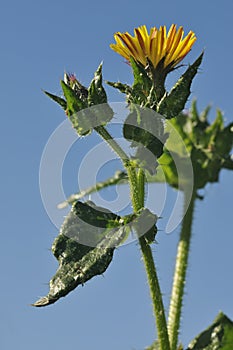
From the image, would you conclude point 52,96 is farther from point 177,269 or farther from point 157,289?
point 177,269

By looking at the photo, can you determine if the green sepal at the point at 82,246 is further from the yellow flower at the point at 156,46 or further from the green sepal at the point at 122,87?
the yellow flower at the point at 156,46

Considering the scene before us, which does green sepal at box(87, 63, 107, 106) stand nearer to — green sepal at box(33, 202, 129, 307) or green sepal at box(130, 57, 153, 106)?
green sepal at box(130, 57, 153, 106)

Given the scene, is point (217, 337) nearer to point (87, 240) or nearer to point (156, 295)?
point (156, 295)

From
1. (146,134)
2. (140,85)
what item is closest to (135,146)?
(146,134)

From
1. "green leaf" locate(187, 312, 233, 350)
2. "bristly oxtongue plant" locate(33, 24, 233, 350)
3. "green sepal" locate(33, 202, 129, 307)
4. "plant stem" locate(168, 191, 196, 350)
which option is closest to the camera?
"green sepal" locate(33, 202, 129, 307)

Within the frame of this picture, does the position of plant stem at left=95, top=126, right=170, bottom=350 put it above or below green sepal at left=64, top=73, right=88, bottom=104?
below

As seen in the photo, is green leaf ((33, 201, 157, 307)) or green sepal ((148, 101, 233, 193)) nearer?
green leaf ((33, 201, 157, 307))

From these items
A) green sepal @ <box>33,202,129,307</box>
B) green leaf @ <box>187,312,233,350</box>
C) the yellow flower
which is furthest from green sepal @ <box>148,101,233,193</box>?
green sepal @ <box>33,202,129,307</box>
